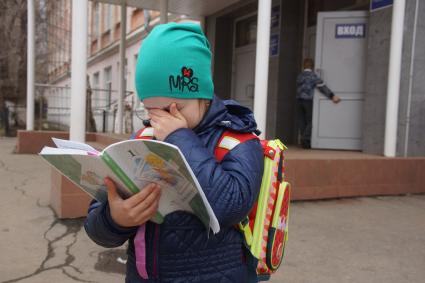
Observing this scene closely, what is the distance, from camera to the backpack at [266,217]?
130cm

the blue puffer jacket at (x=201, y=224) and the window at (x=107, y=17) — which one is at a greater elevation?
the window at (x=107, y=17)

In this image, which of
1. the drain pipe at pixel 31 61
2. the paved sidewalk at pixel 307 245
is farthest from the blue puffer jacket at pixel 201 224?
the drain pipe at pixel 31 61

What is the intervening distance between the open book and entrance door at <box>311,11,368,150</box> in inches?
227

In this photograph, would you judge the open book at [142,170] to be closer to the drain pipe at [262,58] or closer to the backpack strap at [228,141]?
the backpack strap at [228,141]

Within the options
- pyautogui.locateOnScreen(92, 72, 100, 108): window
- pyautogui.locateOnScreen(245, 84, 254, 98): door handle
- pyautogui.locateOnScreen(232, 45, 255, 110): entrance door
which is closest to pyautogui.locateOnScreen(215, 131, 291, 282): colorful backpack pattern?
pyautogui.locateOnScreen(232, 45, 255, 110): entrance door

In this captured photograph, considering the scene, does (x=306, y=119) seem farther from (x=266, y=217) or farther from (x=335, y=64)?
(x=266, y=217)

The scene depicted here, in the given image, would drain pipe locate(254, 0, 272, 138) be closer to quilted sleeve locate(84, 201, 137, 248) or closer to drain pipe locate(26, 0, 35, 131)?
quilted sleeve locate(84, 201, 137, 248)

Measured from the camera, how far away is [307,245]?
11.8 feet

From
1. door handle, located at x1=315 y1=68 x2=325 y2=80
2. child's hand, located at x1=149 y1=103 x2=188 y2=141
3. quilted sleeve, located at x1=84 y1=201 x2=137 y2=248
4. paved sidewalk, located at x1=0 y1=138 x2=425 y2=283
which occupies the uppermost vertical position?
door handle, located at x1=315 y1=68 x2=325 y2=80

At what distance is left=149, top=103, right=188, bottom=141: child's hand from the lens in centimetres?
117

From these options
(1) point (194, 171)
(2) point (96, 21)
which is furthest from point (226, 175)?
(2) point (96, 21)

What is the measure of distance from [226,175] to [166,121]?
0.69 feet

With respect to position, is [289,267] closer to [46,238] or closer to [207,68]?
[46,238]

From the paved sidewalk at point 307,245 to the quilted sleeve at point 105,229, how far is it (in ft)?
5.56
